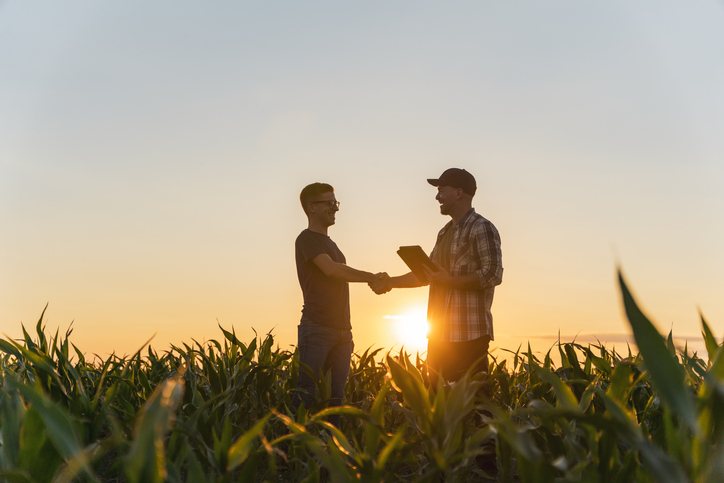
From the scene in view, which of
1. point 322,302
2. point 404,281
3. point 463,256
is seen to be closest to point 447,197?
point 463,256

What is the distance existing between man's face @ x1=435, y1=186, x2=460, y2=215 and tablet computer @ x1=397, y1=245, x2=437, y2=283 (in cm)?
41

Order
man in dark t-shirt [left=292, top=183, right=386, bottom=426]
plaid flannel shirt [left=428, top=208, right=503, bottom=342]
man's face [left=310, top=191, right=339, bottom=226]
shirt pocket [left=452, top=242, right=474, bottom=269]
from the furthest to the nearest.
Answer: man's face [left=310, top=191, right=339, bottom=226]
man in dark t-shirt [left=292, top=183, right=386, bottom=426]
shirt pocket [left=452, top=242, right=474, bottom=269]
plaid flannel shirt [left=428, top=208, right=503, bottom=342]

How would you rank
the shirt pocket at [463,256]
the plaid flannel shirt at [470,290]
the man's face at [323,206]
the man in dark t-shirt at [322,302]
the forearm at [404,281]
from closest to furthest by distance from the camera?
the plaid flannel shirt at [470,290] < the shirt pocket at [463,256] < the man in dark t-shirt at [322,302] < the man's face at [323,206] < the forearm at [404,281]

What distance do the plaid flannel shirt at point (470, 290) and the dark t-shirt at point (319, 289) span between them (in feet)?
2.28

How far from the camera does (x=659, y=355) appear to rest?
3.58 feet

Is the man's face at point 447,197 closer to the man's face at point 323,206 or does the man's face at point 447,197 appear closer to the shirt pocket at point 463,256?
the shirt pocket at point 463,256

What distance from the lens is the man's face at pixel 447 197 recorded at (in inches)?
159

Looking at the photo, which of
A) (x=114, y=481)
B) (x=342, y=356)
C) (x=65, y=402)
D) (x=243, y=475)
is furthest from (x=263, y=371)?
(x=243, y=475)

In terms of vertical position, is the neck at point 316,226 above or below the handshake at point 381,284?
above

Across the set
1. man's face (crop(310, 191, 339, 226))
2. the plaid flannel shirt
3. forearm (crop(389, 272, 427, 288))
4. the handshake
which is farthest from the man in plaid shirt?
man's face (crop(310, 191, 339, 226))

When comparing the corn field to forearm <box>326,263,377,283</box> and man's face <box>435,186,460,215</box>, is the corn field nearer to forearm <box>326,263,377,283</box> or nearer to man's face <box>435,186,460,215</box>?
forearm <box>326,263,377,283</box>

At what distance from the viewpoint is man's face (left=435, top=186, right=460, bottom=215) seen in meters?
4.05

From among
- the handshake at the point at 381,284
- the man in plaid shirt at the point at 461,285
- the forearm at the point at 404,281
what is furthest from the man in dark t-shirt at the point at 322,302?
the man in plaid shirt at the point at 461,285

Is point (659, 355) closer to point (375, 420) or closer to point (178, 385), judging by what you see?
point (375, 420)
